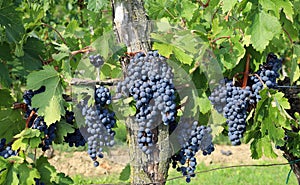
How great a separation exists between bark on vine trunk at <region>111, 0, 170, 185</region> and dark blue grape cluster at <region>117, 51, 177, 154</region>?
0.23 feet

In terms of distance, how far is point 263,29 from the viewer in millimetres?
2615

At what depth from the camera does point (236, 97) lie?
2.70m

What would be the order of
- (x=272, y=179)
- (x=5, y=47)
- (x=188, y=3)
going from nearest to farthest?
(x=5, y=47)
(x=188, y=3)
(x=272, y=179)

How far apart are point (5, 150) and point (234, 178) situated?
18.9ft

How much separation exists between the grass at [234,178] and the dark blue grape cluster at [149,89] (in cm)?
523

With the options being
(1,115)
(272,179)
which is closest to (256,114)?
(1,115)

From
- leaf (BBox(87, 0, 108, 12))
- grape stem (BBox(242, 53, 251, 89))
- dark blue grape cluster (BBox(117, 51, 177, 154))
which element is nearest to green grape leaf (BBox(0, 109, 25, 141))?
dark blue grape cluster (BBox(117, 51, 177, 154))

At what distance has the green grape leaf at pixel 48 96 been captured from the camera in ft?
8.41

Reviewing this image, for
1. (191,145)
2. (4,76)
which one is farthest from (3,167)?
(191,145)

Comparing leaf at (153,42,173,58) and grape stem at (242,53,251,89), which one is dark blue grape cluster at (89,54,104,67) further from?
grape stem at (242,53,251,89)

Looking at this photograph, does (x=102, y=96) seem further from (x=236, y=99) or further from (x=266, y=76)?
(x=266, y=76)

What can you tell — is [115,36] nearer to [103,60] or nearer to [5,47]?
[103,60]

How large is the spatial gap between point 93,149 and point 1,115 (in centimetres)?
60

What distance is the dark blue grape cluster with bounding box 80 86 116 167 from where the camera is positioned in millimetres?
2520
